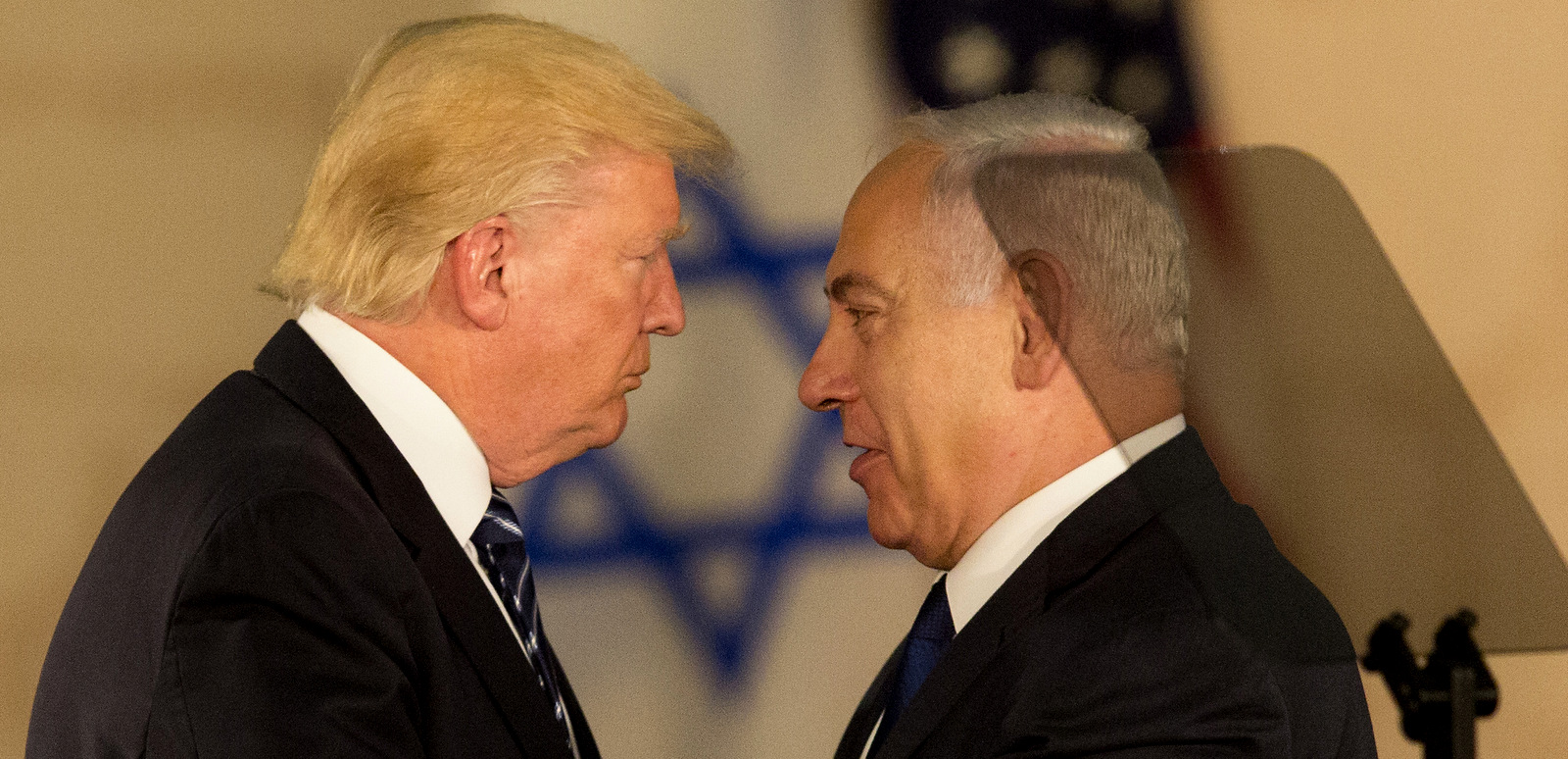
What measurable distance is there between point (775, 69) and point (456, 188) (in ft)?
3.70

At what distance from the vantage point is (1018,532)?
1208mm

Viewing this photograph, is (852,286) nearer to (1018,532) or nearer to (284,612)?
(1018,532)

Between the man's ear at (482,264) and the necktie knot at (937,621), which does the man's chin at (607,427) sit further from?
the necktie knot at (937,621)

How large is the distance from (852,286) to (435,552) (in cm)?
48

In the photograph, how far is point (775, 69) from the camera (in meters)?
2.21

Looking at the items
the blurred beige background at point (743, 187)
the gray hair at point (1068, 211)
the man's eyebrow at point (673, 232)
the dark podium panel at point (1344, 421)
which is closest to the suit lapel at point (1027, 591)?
the gray hair at point (1068, 211)

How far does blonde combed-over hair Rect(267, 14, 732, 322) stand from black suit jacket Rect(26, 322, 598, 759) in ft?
0.28

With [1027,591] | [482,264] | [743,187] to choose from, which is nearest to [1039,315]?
[1027,591]

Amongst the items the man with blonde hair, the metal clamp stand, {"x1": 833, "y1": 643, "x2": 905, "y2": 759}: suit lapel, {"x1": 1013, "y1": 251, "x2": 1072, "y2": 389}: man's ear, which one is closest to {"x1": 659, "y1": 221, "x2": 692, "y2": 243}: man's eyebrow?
the man with blonde hair

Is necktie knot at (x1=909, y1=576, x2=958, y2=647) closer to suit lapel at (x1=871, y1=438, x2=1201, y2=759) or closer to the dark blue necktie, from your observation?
the dark blue necktie

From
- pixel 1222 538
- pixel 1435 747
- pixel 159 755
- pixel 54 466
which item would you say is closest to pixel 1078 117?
pixel 1222 538

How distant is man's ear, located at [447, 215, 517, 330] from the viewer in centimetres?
120

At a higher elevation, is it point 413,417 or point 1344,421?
point 1344,421

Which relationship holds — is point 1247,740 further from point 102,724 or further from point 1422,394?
point 102,724
